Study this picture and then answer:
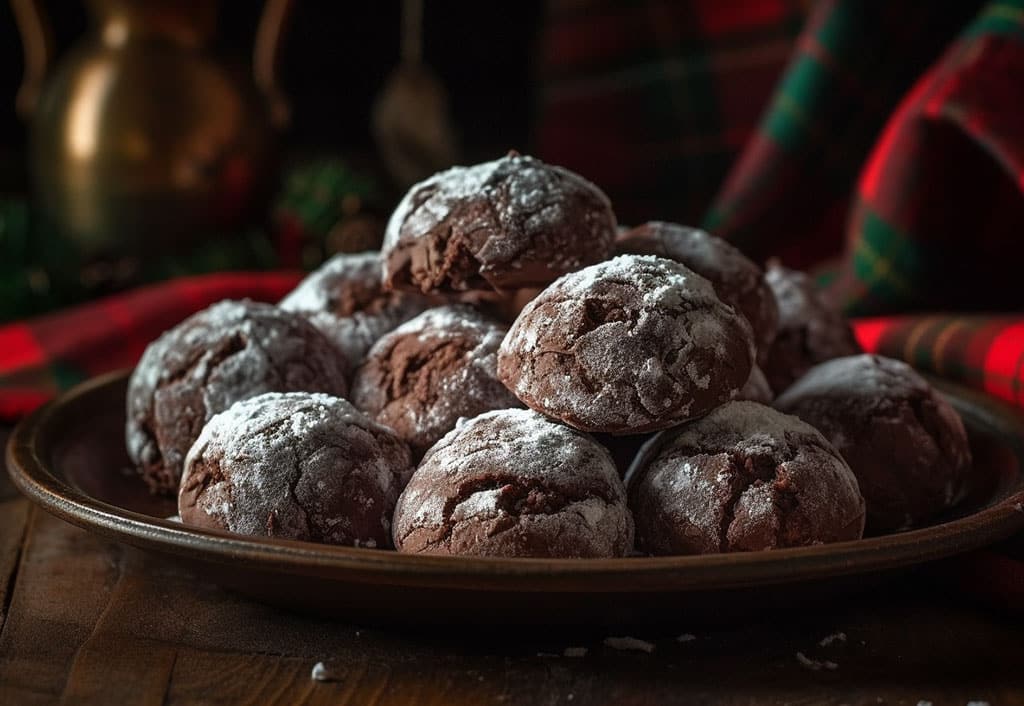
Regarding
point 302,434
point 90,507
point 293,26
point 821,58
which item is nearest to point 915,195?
point 821,58

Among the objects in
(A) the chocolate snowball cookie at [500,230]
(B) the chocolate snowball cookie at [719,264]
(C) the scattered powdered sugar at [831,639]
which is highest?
(A) the chocolate snowball cookie at [500,230]

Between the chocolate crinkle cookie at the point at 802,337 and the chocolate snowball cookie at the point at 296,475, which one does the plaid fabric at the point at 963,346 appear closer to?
the chocolate crinkle cookie at the point at 802,337

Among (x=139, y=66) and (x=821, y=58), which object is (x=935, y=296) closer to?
(x=821, y=58)

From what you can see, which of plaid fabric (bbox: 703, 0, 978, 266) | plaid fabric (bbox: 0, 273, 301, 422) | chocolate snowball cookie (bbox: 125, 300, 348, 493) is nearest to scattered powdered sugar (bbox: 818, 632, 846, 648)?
chocolate snowball cookie (bbox: 125, 300, 348, 493)

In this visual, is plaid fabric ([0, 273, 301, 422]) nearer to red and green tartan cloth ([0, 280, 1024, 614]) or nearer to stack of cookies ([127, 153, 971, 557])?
red and green tartan cloth ([0, 280, 1024, 614])

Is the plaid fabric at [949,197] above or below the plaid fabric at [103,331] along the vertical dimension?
above

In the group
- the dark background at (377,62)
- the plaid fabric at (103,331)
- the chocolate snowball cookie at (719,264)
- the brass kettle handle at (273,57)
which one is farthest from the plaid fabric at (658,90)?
the chocolate snowball cookie at (719,264)
